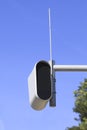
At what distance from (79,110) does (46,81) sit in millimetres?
46398

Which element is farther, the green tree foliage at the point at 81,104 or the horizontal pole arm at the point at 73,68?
the green tree foliage at the point at 81,104

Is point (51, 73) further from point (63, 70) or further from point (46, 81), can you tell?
point (63, 70)

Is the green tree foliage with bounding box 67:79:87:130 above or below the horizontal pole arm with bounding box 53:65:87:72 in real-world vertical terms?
below

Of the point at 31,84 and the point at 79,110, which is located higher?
the point at 31,84

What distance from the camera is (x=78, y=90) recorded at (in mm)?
54500

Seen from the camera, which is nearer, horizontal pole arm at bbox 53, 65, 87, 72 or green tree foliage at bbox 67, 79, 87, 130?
horizontal pole arm at bbox 53, 65, 87, 72

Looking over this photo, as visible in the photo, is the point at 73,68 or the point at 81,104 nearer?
the point at 73,68

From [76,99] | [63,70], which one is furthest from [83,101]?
[63,70]

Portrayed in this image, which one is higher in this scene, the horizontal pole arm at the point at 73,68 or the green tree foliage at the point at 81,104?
the horizontal pole arm at the point at 73,68

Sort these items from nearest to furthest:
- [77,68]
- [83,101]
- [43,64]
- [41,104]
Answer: [41,104] < [43,64] < [77,68] < [83,101]

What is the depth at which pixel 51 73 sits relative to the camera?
8266 mm

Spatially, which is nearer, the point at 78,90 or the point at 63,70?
the point at 63,70

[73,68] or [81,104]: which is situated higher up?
[73,68]

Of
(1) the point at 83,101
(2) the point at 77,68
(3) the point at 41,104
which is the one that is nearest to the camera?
(3) the point at 41,104
